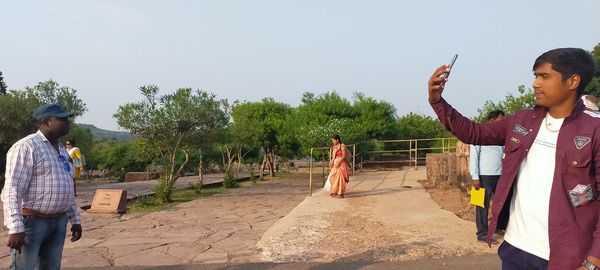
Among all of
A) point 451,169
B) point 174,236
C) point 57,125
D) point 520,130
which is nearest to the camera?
point 520,130

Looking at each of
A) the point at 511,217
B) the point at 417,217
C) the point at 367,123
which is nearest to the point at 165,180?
the point at 417,217

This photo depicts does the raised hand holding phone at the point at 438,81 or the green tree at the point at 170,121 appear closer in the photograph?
the raised hand holding phone at the point at 438,81

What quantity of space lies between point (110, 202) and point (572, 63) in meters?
10.3

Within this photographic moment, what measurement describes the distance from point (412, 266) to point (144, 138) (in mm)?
9861

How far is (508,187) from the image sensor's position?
253 centimetres

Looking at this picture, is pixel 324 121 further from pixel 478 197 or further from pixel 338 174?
pixel 478 197

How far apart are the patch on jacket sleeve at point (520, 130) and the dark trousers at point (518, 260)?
0.54m

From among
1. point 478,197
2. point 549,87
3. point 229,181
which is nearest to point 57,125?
point 549,87

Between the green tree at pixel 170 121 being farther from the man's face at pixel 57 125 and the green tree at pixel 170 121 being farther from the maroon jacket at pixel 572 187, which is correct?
the maroon jacket at pixel 572 187

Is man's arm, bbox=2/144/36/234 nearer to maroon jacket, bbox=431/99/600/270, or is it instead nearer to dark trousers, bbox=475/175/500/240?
maroon jacket, bbox=431/99/600/270

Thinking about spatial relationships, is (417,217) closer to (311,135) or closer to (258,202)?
(258,202)

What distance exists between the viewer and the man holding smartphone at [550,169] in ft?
7.41

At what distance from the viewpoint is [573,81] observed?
7.94 ft

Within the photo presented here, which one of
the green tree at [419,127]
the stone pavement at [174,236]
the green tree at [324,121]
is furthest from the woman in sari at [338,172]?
Answer: the green tree at [419,127]
